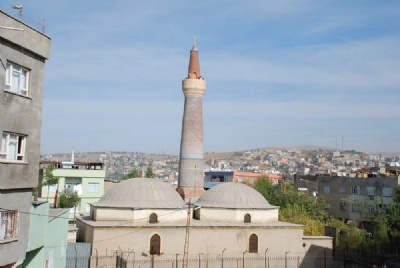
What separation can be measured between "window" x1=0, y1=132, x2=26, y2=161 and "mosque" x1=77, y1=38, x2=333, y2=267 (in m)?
10.3

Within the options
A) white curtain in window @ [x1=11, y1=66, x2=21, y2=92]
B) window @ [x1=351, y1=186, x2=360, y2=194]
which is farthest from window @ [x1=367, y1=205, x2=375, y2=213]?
white curtain in window @ [x1=11, y1=66, x2=21, y2=92]

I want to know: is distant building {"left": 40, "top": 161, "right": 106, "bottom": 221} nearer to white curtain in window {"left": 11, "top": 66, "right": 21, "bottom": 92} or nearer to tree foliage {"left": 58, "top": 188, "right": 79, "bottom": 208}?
tree foliage {"left": 58, "top": 188, "right": 79, "bottom": 208}

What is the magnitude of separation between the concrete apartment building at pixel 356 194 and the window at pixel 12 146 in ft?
99.6

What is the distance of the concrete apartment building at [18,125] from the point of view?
38.4 ft

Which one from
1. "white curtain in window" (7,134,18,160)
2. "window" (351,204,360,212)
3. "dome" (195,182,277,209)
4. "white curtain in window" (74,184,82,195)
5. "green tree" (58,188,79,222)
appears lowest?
"window" (351,204,360,212)

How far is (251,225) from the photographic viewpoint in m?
25.1

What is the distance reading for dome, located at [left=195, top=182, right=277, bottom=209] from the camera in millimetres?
26016

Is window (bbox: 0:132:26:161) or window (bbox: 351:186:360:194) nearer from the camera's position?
window (bbox: 0:132:26:161)

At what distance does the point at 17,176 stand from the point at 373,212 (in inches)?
1292

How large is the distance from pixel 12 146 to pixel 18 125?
55 cm

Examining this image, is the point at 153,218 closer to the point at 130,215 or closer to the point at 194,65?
the point at 130,215

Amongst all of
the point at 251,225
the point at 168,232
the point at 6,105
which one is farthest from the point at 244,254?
the point at 6,105

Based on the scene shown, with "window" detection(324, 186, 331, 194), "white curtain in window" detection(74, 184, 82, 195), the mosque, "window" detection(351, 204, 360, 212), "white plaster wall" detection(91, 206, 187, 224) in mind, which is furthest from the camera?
"window" detection(324, 186, 331, 194)

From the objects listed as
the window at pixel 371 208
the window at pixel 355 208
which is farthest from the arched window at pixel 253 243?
the window at pixel 355 208
